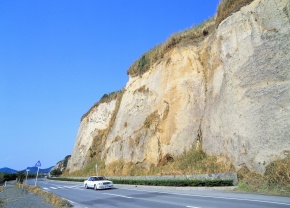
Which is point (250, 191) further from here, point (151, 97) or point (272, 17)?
point (151, 97)

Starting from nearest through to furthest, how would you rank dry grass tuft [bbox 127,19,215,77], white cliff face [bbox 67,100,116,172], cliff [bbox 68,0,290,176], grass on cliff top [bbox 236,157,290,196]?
grass on cliff top [bbox 236,157,290,196] < cliff [bbox 68,0,290,176] < dry grass tuft [bbox 127,19,215,77] < white cliff face [bbox 67,100,116,172]

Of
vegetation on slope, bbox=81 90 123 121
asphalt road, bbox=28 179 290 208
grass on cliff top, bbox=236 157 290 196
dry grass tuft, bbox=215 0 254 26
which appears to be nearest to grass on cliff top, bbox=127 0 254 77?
dry grass tuft, bbox=215 0 254 26

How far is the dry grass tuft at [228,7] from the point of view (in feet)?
84.8

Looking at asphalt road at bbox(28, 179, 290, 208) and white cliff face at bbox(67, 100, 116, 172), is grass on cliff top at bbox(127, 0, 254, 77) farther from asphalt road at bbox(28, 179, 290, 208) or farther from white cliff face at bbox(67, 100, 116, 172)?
asphalt road at bbox(28, 179, 290, 208)

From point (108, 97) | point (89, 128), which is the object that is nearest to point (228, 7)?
point (108, 97)

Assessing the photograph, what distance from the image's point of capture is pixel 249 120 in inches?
820

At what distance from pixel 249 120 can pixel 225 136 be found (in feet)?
9.60

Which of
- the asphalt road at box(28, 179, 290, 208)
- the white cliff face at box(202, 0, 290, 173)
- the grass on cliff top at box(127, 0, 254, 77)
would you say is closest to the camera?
the asphalt road at box(28, 179, 290, 208)

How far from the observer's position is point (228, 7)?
2753cm

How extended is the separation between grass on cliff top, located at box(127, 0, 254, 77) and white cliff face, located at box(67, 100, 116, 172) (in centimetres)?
1271

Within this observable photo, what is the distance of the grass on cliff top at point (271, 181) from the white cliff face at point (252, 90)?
74 centimetres

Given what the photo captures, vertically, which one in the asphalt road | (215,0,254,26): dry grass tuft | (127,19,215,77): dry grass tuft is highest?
(127,19,215,77): dry grass tuft

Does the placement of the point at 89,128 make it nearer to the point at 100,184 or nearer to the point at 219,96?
the point at 100,184

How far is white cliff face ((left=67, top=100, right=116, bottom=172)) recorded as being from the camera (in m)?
56.0
